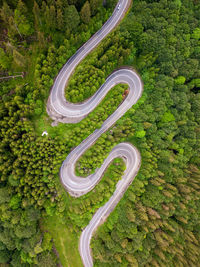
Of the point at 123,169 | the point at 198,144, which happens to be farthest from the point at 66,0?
the point at 198,144

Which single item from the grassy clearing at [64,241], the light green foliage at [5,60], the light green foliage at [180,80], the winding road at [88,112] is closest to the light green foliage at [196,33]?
the light green foliage at [180,80]

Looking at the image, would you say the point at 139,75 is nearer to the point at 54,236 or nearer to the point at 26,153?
the point at 26,153

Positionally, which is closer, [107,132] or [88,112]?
[88,112]

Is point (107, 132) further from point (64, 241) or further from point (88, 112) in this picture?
point (64, 241)

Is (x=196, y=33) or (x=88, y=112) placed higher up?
(x=196, y=33)

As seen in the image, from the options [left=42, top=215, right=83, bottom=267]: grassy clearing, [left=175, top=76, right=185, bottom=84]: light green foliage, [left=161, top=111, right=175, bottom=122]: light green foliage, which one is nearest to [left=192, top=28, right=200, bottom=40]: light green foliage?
[left=175, top=76, right=185, bottom=84]: light green foliage

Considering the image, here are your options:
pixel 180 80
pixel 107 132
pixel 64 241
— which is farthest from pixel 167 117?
pixel 64 241

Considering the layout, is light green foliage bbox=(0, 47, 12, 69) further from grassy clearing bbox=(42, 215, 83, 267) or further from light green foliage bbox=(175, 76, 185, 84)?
light green foliage bbox=(175, 76, 185, 84)

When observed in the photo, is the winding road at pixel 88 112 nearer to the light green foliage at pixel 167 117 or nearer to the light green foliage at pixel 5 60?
the light green foliage at pixel 167 117
